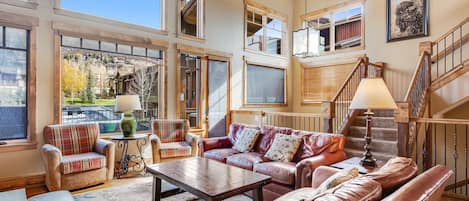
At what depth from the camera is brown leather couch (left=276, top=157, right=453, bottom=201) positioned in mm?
1276

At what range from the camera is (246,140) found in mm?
4168

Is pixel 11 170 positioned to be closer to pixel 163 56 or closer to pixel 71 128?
pixel 71 128

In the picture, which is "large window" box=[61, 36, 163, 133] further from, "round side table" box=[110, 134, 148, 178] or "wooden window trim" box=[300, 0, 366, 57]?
"wooden window trim" box=[300, 0, 366, 57]

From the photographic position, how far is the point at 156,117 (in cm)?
536

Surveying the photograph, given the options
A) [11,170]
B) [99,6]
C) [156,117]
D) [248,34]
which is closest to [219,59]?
[248,34]

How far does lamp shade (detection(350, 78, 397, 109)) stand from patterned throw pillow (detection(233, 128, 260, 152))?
1735 mm

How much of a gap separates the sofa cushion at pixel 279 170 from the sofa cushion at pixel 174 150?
1586 millimetres

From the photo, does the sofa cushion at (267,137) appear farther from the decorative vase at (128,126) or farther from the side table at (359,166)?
the decorative vase at (128,126)

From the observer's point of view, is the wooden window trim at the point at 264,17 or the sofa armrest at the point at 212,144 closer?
the sofa armrest at the point at 212,144

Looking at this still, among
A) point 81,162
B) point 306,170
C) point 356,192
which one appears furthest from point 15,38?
point 356,192

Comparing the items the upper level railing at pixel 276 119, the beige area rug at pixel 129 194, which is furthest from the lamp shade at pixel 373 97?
the upper level railing at pixel 276 119

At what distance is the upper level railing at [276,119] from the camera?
6050mm

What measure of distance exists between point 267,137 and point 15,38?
3889 millimetres

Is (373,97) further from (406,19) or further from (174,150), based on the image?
(406,19)
